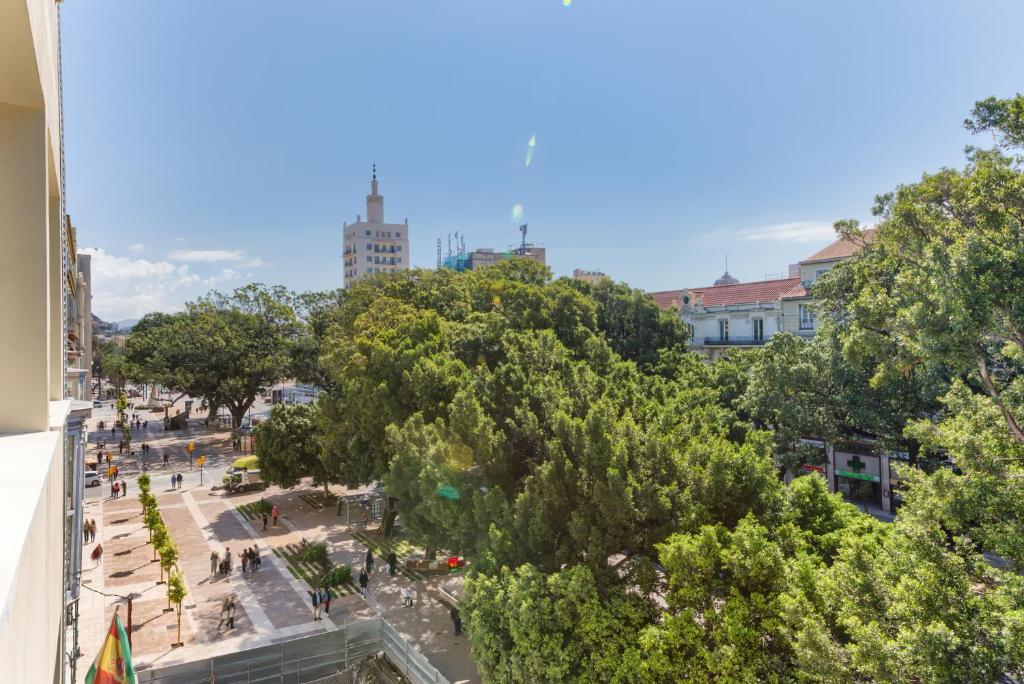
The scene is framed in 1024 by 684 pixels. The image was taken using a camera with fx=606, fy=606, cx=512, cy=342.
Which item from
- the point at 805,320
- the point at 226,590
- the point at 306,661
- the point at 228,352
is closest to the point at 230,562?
the point at 226,590

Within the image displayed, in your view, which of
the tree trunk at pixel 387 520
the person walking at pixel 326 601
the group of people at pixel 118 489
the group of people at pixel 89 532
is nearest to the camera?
the person walking at pixel 326 601

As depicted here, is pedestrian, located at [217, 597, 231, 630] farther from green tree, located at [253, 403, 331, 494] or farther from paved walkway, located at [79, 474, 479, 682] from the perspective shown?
green tree, located at [253, 403, 331, 494]

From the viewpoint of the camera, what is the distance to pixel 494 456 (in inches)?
621

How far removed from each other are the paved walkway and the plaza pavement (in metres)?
A: 0.03

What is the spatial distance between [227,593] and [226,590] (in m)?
0.31

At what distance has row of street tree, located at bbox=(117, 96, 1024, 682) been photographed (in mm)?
9133

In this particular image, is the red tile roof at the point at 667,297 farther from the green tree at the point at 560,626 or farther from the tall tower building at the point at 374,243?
the tall tower building at the point at 374,243

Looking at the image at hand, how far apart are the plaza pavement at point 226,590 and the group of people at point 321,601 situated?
278 millimetres

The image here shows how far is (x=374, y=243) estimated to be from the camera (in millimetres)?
102000

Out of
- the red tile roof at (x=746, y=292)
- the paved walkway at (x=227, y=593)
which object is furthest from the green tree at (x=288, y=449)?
the red tile roof at (x=746, y=292)

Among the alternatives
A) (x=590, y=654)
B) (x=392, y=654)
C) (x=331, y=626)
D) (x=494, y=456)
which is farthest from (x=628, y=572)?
(x=331, y=626)

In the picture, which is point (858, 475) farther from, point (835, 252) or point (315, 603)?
point (315, 603)

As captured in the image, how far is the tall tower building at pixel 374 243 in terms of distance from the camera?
101375mm

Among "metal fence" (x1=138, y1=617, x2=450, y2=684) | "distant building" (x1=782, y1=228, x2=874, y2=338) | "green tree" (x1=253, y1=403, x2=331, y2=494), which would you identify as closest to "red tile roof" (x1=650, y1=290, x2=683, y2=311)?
"distant building" (x1=782, y1=228, x2=874, y2=338)
